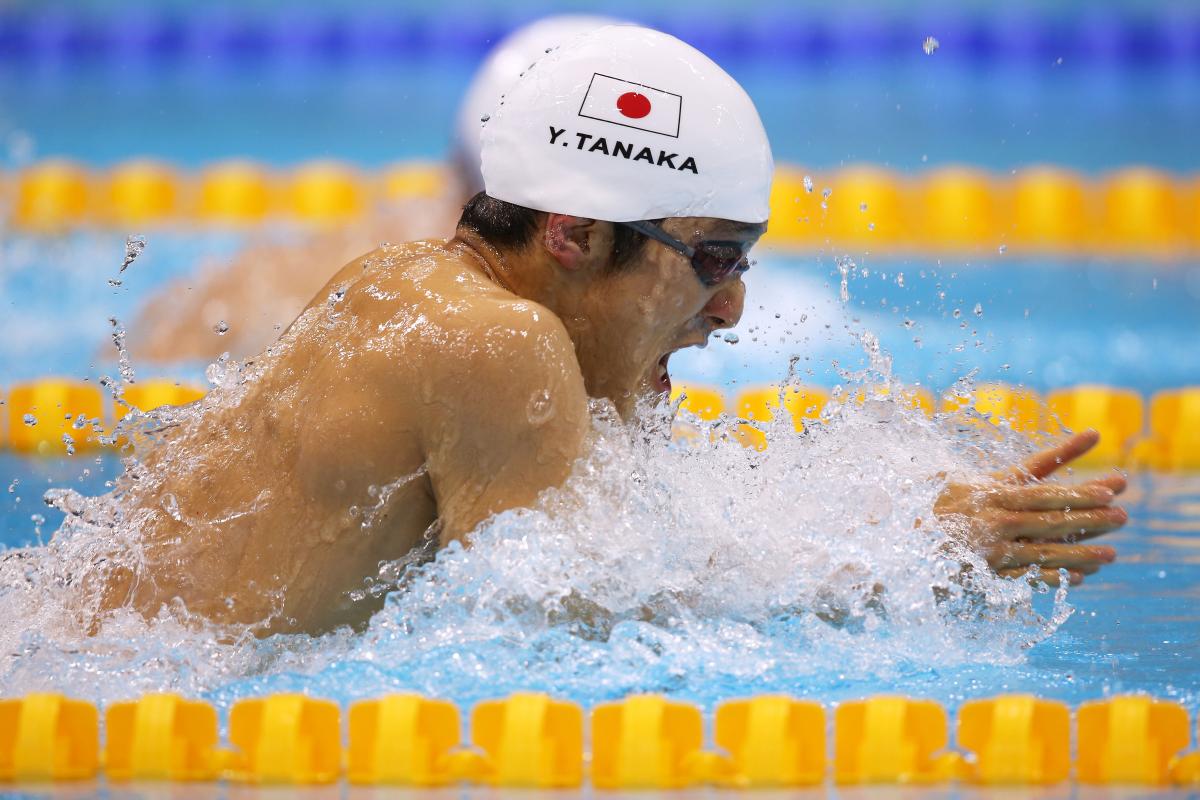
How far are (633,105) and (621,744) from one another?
0.94 m

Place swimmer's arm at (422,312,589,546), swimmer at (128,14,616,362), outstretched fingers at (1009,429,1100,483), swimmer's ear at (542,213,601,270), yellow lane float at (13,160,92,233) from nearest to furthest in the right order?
swimmer's arm at (422,312,589,546), swimmer's ear at (542,213,601,270), outstretched fingers at (1009,429,1100,483), swimmer at (128,14,616,362), yellow lane float at (13,160,92,233)

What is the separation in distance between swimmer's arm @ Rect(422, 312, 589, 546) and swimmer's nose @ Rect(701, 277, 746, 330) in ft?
1.14

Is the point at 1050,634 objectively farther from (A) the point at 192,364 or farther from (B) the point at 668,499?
(A) the point at 192,364

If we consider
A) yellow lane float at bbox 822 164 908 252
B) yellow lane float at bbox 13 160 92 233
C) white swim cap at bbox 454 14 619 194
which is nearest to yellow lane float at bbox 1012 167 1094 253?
yellow lane float at bbox 822 164 908 252

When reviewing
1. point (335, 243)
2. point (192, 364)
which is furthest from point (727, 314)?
point (335, 243)

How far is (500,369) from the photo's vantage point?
2035mm

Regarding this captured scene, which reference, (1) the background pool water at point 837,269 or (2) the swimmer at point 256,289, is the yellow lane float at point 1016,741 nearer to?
(1) the background pool water at point 837,269

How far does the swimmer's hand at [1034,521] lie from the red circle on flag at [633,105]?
→ 0.75 m

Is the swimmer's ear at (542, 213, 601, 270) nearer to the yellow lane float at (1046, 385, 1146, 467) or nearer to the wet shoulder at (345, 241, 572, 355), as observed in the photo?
the wet shoulder at (345, 241, 572, 355)

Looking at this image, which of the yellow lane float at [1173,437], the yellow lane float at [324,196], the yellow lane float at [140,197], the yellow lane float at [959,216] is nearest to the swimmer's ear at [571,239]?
the yellow lane float at [1173,437]

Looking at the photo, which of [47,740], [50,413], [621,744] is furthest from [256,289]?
[621,744]

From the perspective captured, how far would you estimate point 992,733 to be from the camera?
2.06 meters

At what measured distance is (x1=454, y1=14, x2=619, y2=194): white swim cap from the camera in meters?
4.31

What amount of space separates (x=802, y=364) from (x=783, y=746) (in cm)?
341
